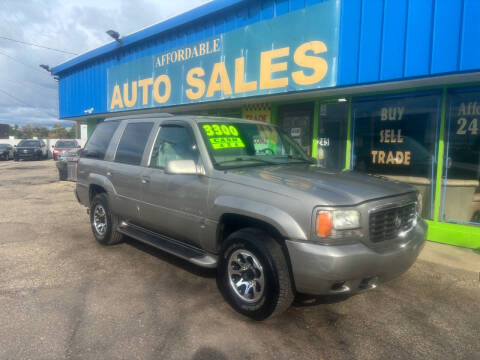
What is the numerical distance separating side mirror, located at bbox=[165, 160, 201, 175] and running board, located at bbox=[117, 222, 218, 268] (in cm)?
86

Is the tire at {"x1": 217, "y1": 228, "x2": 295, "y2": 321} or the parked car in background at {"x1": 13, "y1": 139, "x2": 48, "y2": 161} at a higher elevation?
the parked car in background at {"x1": 13, "y1": 139, "x2": 48, "y2": 161}

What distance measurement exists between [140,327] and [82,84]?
45.8ft

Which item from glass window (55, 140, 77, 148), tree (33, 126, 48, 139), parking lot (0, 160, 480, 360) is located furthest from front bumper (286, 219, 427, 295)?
tree (33, 126, 48, 139)

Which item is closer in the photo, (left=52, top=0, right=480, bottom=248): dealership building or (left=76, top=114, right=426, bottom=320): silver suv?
(left=76, top=114, right=426, bottom=320): silver suv

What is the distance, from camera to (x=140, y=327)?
3061mm

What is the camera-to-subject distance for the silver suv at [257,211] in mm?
2785

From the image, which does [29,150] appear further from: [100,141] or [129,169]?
[129,169]

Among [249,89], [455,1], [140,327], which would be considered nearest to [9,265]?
[140,327]

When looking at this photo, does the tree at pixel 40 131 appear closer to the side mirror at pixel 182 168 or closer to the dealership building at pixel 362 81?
the dealership building at pixel 362 81

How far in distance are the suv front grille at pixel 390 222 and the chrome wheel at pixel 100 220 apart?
3.82m

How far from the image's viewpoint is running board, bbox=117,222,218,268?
357cm

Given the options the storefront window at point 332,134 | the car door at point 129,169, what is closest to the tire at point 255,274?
the car door at point 129,169

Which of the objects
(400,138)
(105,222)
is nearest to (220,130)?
(105,222)

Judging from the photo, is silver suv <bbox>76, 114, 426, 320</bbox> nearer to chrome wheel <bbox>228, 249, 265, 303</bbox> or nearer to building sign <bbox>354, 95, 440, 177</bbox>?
chrome wheel <bbox>228, 249, 265, 303</bbox>
